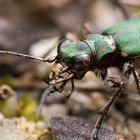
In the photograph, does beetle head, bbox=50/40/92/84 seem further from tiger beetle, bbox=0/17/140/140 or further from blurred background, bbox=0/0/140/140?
blurred background, bbox=0/0/140/140

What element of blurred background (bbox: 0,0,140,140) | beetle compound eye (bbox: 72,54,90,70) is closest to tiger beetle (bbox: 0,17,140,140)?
beetle compound eye (bbox: 72,54,90,70)

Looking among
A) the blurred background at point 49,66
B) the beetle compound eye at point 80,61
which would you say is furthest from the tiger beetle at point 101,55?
the blurred background at point 49,66

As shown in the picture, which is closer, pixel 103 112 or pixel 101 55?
pixel 103 112

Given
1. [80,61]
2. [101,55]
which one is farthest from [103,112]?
[101,55]

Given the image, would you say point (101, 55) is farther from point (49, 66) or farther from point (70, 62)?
point (49, 66)

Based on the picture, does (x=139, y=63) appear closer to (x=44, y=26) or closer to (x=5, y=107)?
(x=5, y=107)

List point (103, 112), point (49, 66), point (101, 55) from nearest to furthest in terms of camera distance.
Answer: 1. point (103, 112)
2. point (101, 55)
3. point (49, 66)

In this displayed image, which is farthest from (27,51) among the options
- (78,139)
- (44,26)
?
(78,139)
